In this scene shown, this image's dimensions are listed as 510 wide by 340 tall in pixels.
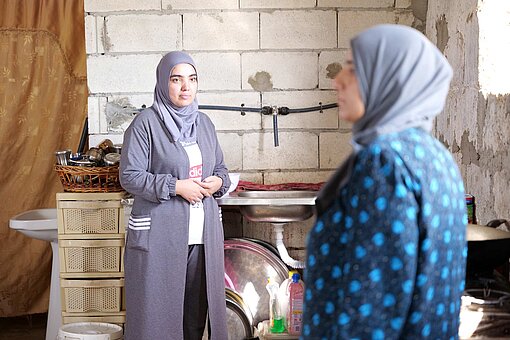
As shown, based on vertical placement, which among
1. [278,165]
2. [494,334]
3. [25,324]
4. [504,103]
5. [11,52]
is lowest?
[25,324]

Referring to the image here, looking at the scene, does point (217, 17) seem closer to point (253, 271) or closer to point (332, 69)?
point (332, 69)

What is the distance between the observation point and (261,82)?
4.18 metres

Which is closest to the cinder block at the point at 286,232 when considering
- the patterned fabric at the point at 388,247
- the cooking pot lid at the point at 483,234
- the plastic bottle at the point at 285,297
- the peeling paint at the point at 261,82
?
the plastic bottle at the point at 285,297

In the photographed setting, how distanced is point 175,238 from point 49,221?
993 mm

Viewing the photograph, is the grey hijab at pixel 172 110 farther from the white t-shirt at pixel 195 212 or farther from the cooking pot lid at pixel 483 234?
the cooking pot lid at pixel 483 234

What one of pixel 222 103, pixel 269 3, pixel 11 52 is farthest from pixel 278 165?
pixel 11 52

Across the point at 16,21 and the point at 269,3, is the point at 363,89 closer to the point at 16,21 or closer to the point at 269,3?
the point at 269,3

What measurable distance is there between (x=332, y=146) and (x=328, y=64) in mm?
429

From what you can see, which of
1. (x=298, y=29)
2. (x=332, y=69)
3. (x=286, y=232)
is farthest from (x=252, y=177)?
(x=298, y=29)

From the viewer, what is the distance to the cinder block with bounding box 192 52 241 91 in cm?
417

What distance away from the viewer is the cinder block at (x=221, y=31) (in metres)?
4.17

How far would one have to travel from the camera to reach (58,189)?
5105 mm

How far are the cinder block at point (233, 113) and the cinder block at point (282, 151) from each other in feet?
0.21

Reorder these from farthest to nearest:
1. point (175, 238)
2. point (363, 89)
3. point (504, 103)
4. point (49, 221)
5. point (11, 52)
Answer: point (11, 52), point (49, 221), point (175, 238), point (504, 103), point (363, 89)
